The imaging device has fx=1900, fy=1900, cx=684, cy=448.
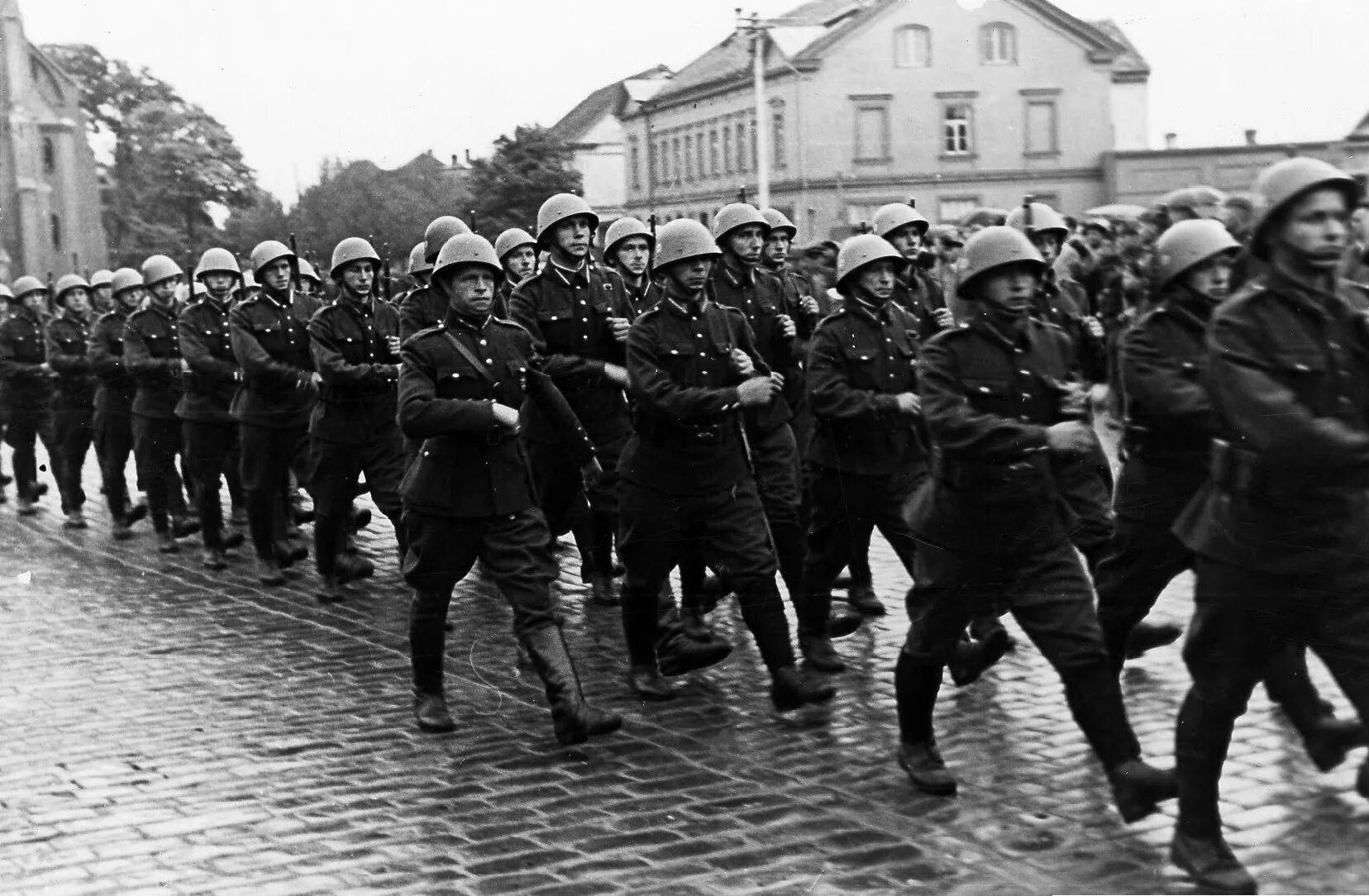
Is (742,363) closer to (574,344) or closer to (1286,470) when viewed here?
(574,344)

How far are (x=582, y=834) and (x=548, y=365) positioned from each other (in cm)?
467

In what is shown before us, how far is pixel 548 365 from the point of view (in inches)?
435

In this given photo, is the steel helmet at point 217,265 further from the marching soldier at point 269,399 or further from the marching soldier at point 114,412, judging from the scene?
the marching soldier at point 114,412

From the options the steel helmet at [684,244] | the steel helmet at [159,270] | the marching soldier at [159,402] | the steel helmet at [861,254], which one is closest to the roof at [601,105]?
the steel helmet at [159,270]

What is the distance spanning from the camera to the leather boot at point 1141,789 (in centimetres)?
620

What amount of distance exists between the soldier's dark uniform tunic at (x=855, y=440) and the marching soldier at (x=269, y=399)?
4.95 meters

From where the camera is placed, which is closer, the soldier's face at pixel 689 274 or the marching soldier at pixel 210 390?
the soldier's face at pixel 689 274

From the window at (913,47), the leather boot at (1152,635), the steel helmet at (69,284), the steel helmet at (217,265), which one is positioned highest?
the window at (913,47)

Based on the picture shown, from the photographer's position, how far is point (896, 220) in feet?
38.5

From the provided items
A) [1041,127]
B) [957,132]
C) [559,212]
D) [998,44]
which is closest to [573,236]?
[559,212]

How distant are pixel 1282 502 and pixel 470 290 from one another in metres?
4.09

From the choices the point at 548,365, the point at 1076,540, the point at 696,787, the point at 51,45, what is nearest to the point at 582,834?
the point at 696,787

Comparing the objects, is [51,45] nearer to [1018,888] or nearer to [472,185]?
[472,185]

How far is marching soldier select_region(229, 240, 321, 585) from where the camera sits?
13102 millimetres
